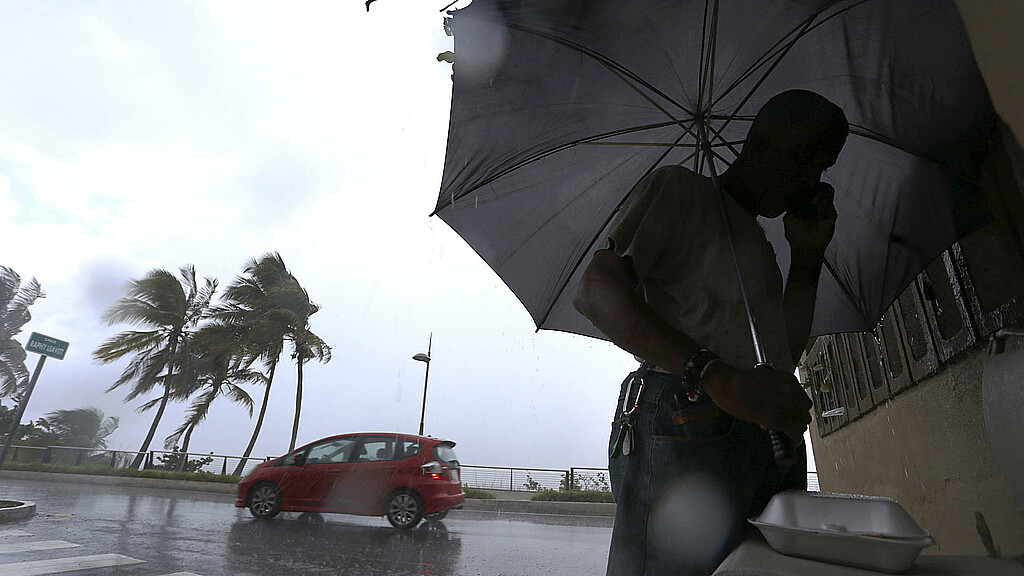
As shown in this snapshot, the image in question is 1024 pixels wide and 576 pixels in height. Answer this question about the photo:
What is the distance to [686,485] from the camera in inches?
40.6

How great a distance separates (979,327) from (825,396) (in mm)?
2726

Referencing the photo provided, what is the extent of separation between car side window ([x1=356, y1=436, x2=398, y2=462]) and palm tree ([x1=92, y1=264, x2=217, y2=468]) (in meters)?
18.7

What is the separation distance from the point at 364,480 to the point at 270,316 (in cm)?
1571

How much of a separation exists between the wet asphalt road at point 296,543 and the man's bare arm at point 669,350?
4.30 meters

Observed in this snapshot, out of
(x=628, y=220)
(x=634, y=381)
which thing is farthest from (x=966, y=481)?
(x=628, y=220)

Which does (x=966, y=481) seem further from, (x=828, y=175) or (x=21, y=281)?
(x=21, y=281)

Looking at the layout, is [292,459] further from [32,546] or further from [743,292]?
[743,292]

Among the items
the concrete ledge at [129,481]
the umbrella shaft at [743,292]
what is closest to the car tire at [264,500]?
the concrete ledge at [129,481]

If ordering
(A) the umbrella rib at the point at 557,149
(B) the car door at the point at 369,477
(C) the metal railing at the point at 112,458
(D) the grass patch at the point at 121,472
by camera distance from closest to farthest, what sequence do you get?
(A) the umbrella rib at the point at 557,149 → (B) the car door at the point at 369,477 → (D) the grass patch at the point at 121,472 → (C) the metal railing at the point at 112,458

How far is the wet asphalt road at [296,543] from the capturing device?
4.61 meters

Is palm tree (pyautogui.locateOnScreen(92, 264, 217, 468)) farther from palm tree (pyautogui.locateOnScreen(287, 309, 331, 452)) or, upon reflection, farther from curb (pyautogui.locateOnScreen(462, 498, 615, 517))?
curb (pyautogui.locateOnScreen(462, 498, 615, 517))

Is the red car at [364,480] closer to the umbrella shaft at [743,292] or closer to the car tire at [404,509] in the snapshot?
the car tire at [404,509]

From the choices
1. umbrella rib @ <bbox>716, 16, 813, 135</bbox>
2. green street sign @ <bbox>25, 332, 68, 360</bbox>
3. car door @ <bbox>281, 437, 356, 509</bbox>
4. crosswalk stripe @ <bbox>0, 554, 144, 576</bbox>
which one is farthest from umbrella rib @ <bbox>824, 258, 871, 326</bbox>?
green street sign @ <bbox>25, 332, 68, 360</bbox>

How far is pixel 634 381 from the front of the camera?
3.93 ft
